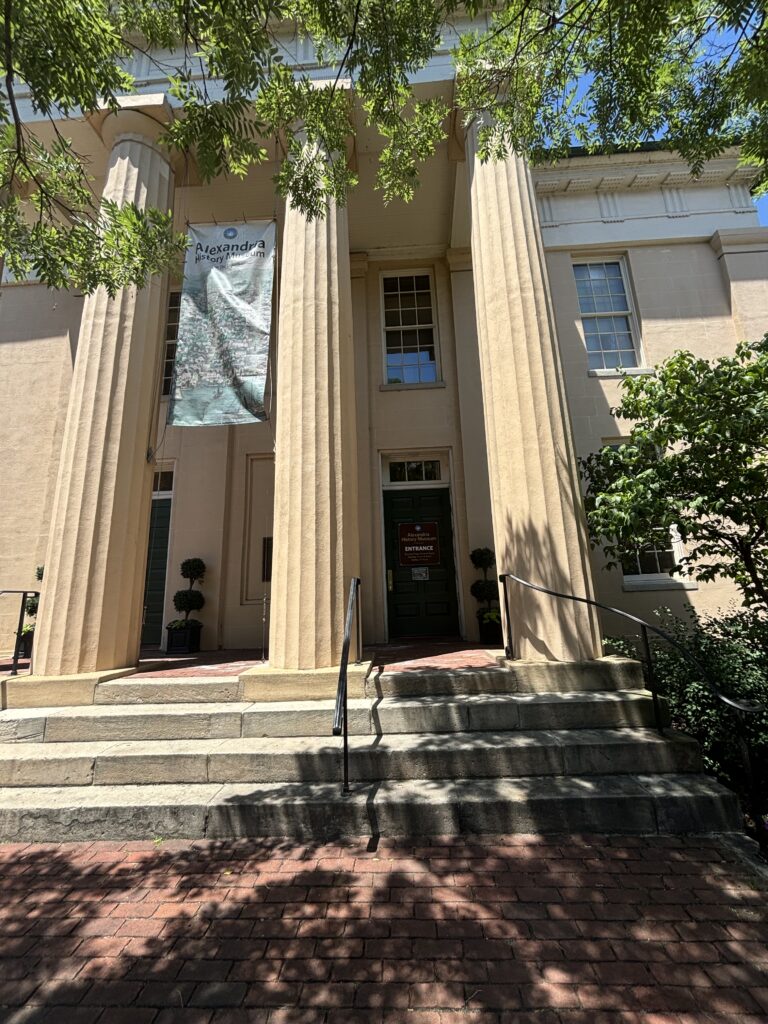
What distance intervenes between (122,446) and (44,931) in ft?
16.7

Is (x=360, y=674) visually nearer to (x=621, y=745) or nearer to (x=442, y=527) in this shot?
(x=621, y=745)

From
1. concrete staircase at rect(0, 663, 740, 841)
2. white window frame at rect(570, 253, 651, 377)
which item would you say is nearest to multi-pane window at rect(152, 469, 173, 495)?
concrete staircase at rect(0, 663, 740, 841)

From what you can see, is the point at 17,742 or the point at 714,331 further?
the point at 714,331

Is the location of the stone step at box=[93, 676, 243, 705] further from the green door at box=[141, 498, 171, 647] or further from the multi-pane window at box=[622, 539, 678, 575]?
the multi-pane window at box=[622, 539, 678, 575]

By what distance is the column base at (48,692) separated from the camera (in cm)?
533

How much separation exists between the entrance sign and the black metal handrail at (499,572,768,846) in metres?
4.00

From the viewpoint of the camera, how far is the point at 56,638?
573 centimetres

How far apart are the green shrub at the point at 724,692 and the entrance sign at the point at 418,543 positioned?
417 cm

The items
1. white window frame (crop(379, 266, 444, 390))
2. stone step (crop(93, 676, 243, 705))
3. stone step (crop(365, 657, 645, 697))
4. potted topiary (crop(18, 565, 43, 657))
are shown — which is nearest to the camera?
stone step (crop(365, 657, 645, 697))

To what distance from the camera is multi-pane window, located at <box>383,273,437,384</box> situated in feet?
34.9

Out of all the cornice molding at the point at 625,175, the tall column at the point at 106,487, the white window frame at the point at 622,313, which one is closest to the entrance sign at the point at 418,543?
the white window frame at the point at 622,313

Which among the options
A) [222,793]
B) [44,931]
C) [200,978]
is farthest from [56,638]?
[200,978]

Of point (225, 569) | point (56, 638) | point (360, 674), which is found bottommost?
point (360, 674)

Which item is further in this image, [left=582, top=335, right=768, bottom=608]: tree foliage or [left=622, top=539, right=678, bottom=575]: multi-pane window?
[left=622, top=539, right=678, bottom=575]: multi-pane window
